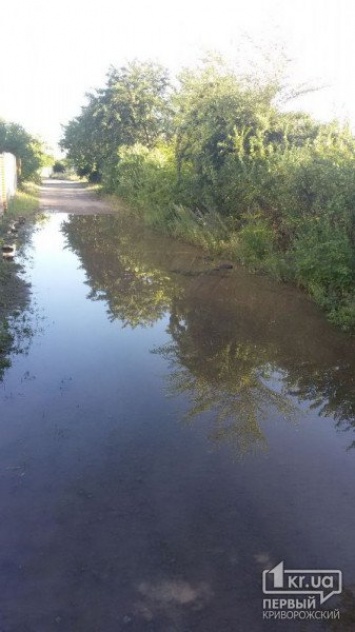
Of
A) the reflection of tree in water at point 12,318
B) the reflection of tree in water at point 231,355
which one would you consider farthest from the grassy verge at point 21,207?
the reflection of tree in water at point 12,318

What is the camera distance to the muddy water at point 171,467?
3250 mm

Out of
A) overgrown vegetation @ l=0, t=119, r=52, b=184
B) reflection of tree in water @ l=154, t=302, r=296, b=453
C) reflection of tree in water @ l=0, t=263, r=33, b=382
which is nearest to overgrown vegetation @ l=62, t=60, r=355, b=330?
reflection of tree in water @ l=154, t=302, r=296, b=453

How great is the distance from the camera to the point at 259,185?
11984 mm

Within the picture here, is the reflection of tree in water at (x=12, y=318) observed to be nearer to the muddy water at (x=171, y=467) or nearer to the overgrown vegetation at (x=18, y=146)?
the muddy water at (x=171, y=467)

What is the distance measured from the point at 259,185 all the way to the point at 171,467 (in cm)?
888

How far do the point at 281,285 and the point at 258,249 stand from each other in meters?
1.59

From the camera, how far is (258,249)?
12.1 meters

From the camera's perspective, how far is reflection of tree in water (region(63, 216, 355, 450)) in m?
5.89

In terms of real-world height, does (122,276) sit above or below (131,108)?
below

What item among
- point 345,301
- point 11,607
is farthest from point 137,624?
point 345,301

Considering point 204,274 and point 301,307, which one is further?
point 204,274

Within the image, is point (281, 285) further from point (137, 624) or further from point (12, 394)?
point (137, 624)

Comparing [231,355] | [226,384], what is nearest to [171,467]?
[226,384]

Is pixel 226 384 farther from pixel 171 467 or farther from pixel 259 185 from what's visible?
pixel 259 185
